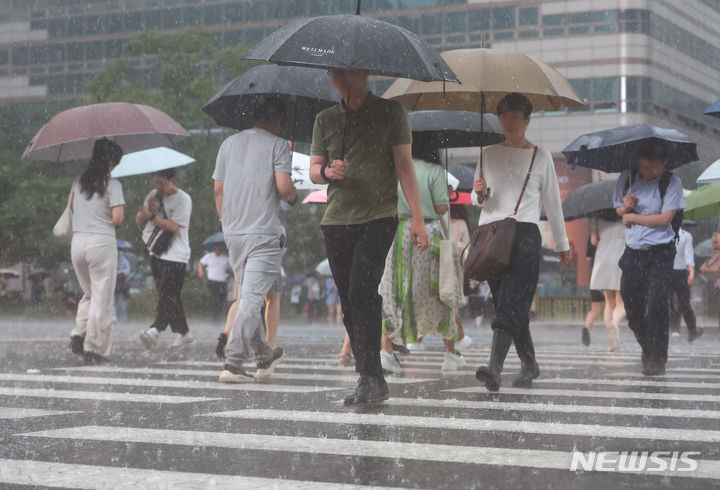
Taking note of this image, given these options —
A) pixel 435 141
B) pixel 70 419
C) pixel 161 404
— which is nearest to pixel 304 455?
pixel 70 419

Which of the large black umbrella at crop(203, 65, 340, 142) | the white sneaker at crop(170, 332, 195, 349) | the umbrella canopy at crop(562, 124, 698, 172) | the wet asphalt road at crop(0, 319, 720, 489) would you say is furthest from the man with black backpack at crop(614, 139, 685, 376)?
the white sneaker at crop(170, 332, 195, 349)

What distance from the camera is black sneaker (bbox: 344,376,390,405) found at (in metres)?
6.16

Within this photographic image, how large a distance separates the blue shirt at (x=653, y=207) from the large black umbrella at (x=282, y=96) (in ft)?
8.36

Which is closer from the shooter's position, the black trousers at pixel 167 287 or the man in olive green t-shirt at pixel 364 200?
the man in olive green t-shirt at pixel 364 200

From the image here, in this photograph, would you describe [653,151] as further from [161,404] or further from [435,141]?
[161,404]

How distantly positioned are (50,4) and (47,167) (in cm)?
2486

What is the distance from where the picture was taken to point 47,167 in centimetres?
3950

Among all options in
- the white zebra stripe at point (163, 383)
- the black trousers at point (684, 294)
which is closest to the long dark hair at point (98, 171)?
the white zebra stripe at point (163, 383)

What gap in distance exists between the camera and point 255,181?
25.9ft

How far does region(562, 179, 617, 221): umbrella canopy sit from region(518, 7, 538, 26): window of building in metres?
36.0

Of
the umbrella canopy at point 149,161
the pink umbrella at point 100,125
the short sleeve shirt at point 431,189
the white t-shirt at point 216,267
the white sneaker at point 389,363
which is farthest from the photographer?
the white t-shirt at point 216,267

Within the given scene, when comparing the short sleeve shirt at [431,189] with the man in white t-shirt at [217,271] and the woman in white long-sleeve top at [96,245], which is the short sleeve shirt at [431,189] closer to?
the woman in white long-sleeve top at [96,245]

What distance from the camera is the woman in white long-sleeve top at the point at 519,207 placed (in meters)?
7.02

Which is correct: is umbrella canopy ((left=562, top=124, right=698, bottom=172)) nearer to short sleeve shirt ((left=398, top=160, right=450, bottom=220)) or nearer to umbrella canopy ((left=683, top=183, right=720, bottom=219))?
short sleeve shirt ((left=398, top=160, right=450, bottom=220))
